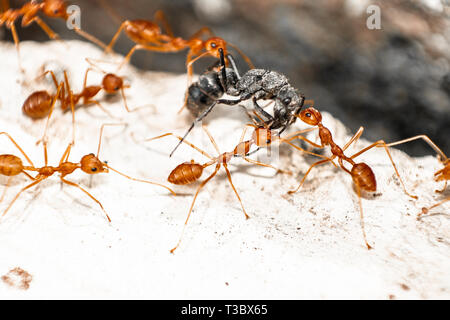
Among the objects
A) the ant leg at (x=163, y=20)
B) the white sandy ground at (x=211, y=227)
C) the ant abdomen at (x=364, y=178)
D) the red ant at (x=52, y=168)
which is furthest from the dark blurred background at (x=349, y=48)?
the red ant at (x=52, y=168)

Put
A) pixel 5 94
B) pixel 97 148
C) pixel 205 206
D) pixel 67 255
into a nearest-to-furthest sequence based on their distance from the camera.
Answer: pixel 67 255 → pixel 205 206 → pixel 97 148 → pixel 5 94

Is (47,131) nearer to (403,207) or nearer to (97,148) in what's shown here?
(97,148)

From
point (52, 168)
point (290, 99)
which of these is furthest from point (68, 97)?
point (290, 99)

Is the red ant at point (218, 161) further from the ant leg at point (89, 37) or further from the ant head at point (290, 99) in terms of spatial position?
the ant leg at point (89, 37)

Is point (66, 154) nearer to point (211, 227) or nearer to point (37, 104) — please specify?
point (37, 104)

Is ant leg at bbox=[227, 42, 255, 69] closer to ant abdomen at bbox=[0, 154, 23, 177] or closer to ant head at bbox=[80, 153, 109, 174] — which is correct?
ant head at bbox=[80, 153, 109, 174]

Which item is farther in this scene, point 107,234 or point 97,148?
point 97,148

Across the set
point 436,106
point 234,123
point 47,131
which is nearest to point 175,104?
point 234,123
